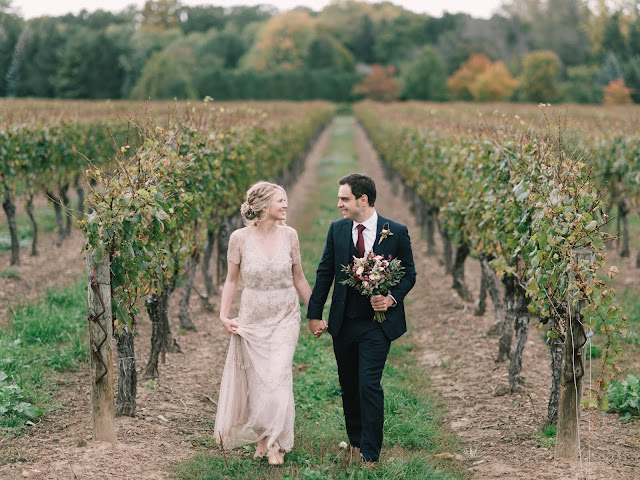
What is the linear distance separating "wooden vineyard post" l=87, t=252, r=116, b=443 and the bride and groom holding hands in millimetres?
796

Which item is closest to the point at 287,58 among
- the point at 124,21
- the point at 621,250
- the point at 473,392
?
the point at 124,21

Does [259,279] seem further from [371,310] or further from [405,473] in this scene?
[405,473]

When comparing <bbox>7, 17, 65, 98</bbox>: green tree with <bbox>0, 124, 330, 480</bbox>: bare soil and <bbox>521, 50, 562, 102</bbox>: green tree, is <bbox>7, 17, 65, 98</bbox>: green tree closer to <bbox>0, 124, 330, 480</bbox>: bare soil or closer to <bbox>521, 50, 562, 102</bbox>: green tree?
<bbox>521, 50, 562, 102</bbox>: green tree

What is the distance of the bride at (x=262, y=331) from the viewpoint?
494 cm

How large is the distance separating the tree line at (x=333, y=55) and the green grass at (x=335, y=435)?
5175 centimetres

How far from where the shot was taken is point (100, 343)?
5.00m

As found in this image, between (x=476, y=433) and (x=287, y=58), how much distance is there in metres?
98.2

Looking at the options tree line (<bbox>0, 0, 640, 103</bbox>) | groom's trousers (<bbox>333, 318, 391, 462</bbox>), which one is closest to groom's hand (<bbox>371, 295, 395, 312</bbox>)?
groom's trousers (<bbox>333, 318, 391, 462</bbox>)

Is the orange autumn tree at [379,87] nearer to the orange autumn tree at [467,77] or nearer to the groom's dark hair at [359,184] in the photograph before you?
the orange autumn tree at [467,77]

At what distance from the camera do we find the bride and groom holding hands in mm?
4852

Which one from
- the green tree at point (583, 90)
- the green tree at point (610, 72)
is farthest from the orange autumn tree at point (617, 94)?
the green tree at point (610, 72)

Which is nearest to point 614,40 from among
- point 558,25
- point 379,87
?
point 379,87

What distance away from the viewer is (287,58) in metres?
100

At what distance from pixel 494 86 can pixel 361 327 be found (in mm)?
71801
